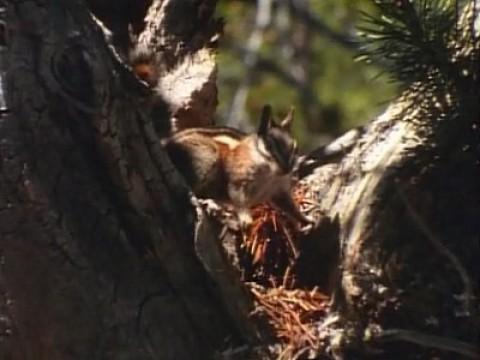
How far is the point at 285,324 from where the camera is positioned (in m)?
2.82

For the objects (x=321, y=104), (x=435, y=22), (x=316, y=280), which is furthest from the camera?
(x=321, y=104)

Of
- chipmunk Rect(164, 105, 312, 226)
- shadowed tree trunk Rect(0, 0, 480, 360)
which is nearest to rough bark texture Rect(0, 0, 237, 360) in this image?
shadowed tree trunk Rect(0, 0, 480, 360)

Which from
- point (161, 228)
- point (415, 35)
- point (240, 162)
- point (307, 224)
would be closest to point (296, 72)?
point (240, 162)

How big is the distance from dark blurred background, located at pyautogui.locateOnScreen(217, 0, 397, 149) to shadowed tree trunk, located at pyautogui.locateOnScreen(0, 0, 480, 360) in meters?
3.78

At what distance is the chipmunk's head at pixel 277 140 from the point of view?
3566mm

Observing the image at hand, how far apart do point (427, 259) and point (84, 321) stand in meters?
0.72

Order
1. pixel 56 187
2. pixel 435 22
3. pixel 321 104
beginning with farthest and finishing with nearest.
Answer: pixel 321 104
pixel 435 22
pixel 56 187

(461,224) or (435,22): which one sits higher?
(435,22)

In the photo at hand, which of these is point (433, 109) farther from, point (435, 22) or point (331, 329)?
point (331, 329)

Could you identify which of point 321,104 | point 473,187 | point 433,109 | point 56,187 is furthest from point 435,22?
point 321,104

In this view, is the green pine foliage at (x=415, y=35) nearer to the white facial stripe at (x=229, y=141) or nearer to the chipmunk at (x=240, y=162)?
the chipmunk at (x=240, y=162)

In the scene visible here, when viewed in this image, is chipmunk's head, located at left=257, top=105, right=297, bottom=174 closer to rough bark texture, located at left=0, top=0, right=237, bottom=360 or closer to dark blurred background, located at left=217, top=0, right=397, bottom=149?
rough bark texture, located at left=0, top=0, right=237, bottom=360

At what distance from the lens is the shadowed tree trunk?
245cm

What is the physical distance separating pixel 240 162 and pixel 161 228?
1.14m
